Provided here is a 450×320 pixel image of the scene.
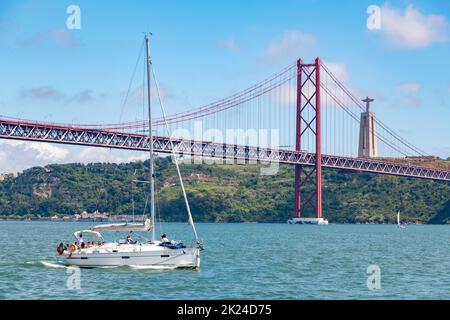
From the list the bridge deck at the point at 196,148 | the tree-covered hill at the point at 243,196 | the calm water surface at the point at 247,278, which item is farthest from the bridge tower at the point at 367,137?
the calm water surface at the point at 247,278

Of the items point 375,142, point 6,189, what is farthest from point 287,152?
point 6,189

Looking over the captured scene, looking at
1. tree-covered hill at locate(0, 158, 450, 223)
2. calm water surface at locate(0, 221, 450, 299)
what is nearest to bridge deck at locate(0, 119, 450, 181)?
tree-covered hill at locate(0, 158, 450, 223)

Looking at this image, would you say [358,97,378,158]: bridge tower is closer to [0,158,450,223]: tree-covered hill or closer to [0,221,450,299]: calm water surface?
[0,158,450,223]: tree-covered hill

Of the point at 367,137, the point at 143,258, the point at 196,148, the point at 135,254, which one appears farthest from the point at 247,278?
the point at 367,137

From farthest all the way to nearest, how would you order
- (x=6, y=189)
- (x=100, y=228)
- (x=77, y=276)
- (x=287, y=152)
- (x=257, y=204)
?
(x=6, y=189), (x=257, y=204), (x=287, y=152), (x=100, y=228), (x=77, y=276)

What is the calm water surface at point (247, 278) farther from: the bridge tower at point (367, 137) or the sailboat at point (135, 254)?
the bridge tower at point (367, 137)

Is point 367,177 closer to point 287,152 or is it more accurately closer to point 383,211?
point 383,211

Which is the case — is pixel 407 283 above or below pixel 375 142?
below
